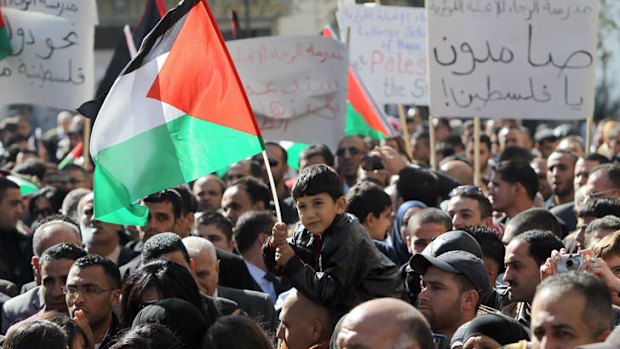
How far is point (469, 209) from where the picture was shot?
8.50 metres

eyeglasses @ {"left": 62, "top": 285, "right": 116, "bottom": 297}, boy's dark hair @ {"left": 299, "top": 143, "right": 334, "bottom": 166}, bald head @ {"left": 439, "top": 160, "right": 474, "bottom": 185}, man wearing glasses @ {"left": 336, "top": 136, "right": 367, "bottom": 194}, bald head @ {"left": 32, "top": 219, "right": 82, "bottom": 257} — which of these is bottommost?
man wearing glasses @ {"left": 336, "top": 136, "right": 367, "bottom": 194}

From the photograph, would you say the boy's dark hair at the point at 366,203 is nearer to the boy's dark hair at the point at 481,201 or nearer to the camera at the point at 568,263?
the boy's dark hair at the point at 481,201

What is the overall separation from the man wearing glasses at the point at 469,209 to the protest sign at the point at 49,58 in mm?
4466

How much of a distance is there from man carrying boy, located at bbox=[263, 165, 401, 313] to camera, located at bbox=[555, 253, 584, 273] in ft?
2.52

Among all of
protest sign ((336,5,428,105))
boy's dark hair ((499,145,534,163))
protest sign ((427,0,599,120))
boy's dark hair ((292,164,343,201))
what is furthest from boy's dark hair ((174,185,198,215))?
protest sign ((336,5,428,105))

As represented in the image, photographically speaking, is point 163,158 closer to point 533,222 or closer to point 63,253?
point 63,253

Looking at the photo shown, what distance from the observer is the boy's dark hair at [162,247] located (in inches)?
275

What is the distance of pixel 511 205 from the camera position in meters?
10.1

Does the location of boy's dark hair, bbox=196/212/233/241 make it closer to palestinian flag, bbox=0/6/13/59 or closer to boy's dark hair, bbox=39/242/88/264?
boy's dark hair, bbox=39/242/88/264

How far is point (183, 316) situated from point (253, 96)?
6.58m

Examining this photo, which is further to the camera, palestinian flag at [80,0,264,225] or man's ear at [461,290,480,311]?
palestinian flag at [80,0,264,225]

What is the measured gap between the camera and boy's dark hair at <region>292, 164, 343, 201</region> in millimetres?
6129

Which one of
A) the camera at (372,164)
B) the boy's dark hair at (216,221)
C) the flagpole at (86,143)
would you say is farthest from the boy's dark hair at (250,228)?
the flagpole at (86,143)

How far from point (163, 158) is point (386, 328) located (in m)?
2.95
